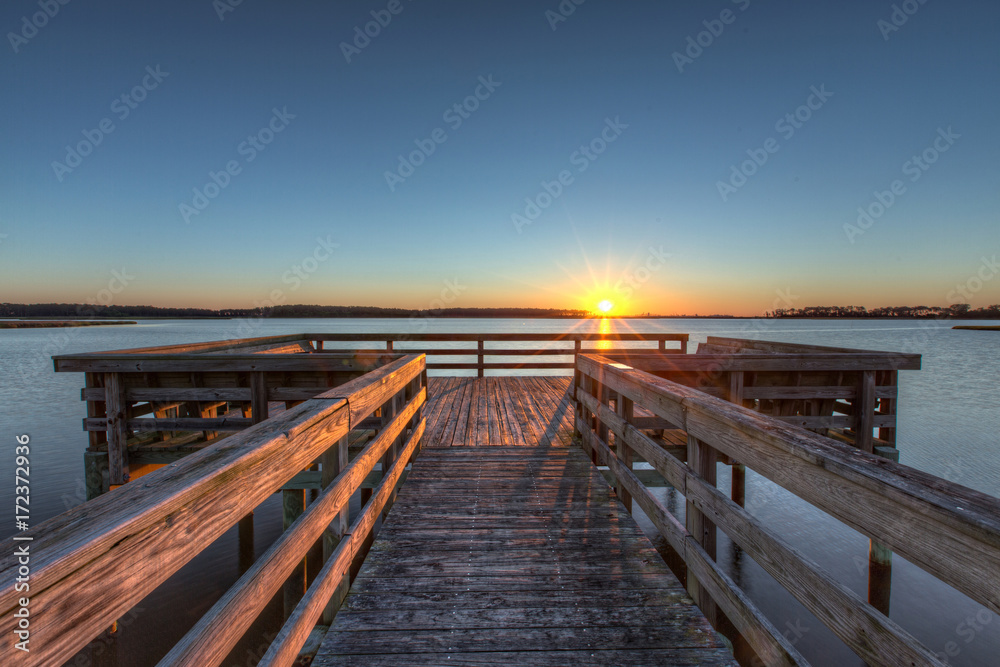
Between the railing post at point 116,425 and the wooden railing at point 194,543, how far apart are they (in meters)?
3.98

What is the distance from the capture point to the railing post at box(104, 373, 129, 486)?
477 cm

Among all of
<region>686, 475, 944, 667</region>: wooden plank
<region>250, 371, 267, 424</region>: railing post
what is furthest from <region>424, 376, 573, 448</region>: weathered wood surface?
<region>686, 475, 944, 667</region>: wooden plank

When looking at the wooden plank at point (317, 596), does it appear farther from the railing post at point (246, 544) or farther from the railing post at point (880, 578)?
the railing post at point (880, 578)

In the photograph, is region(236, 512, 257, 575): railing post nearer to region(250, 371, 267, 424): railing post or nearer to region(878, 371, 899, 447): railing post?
region(250, 371, 267, 424): railing post

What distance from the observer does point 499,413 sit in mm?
6723

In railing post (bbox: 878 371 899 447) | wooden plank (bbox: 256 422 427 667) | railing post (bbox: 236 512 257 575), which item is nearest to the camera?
wooden plank (bbox: 256 422 427 667)

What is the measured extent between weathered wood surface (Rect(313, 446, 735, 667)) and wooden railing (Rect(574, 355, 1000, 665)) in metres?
0.30

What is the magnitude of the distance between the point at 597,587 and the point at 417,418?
9.19 feet

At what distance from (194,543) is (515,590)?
74.5 inches

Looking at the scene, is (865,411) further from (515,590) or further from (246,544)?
(246,544)

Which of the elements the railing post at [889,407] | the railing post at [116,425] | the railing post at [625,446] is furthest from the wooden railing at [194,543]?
the railing post at [889,407]

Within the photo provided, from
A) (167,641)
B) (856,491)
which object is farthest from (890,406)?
(167,641)

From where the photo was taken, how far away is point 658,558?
9.30 ft

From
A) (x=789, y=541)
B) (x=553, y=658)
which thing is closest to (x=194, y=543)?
(x=553, y=658)
